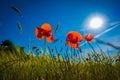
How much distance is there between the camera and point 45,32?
9.08 feet

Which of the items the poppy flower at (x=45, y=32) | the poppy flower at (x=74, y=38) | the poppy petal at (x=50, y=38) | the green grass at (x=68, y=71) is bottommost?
the green grass at (x=68, y=71)

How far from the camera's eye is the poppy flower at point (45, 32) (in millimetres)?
2747

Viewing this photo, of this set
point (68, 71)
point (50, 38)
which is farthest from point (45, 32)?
point (68, 71)

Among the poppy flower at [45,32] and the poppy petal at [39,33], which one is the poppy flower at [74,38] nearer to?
the poppy flower at [45,32]

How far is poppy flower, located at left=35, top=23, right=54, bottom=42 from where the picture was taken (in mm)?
2747

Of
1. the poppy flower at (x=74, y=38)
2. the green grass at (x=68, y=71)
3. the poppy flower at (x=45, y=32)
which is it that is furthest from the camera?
the poppy flower at (x=45, y=32)

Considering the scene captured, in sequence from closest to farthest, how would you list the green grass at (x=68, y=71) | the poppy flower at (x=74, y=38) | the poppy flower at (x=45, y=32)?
the green grass at (x=68, y=71)
the poppy flower at (x=74, y=38)
the poppy flower at (x=45, y=32)

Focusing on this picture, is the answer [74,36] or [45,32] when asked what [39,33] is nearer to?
[45,32]

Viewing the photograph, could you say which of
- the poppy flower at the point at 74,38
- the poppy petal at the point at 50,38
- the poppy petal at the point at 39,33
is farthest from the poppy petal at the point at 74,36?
the poppy petal at the point at 39,33

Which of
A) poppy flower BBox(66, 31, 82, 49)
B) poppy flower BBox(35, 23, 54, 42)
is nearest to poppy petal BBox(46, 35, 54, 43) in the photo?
poppy flower BBox(35, 23, 54, 42)

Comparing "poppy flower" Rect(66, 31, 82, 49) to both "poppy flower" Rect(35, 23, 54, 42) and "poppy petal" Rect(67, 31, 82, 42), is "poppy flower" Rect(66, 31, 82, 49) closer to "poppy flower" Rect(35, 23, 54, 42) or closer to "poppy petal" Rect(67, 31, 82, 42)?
"poppy petal" Rect(67, 31, 82, 42)

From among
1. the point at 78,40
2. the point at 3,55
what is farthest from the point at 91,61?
the point at 3,55

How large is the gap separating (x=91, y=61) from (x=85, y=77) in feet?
1.80

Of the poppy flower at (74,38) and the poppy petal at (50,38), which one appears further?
the poppy petal at (50,38)
